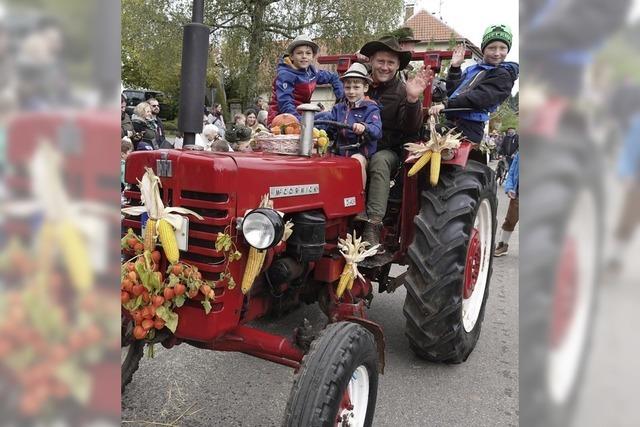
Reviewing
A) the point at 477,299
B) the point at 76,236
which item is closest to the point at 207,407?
the point at 477,299

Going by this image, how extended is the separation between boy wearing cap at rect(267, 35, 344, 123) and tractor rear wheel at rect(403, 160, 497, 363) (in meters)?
1.20

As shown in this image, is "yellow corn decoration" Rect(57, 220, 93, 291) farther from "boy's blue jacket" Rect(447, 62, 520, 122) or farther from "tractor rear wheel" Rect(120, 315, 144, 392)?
"boy's blue jacket" Rect(447, 62, 520, 122)

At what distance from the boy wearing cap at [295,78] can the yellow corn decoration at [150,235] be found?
6.56 ft

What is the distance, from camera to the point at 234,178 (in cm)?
211

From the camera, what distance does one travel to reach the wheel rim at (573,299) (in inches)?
18.1

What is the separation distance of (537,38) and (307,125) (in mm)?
2239

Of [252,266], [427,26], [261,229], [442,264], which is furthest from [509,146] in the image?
[427,26]

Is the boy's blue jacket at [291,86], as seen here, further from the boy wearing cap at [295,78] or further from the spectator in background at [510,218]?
the spectator in background at [510,218]

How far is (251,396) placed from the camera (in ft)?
9.71

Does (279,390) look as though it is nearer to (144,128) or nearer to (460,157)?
(460,157)

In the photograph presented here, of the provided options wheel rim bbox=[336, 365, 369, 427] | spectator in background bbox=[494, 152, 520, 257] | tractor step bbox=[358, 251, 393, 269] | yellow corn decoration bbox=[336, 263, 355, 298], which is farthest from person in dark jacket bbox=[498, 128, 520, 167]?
wheel rim bbox=[336, 365, 369, 427]

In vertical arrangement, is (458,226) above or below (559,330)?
below

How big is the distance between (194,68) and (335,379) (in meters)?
1.28

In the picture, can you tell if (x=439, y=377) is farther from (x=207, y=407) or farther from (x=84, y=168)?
(x=84, y=168)
